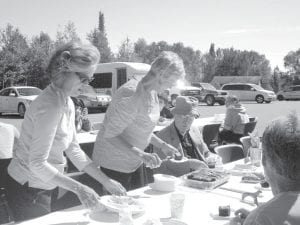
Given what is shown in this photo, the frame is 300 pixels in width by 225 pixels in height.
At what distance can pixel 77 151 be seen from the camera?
2.44 metres

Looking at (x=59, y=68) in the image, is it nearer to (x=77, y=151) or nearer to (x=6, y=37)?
(x=77, y=151)

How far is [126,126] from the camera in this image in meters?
2.87

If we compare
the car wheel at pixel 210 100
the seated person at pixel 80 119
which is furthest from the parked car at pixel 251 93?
the seated person at pixel 80 119

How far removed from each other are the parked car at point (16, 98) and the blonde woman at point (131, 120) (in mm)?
13101

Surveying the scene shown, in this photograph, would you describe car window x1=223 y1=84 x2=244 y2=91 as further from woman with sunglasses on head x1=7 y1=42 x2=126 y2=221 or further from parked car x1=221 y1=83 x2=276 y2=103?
→ woman with sunglasses on head x1=7 y1=42 x2=126 y2=221

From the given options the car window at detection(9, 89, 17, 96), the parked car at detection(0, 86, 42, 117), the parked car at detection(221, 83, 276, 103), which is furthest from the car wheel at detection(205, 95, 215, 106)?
the car window at detection(9, 89, 17, 96)

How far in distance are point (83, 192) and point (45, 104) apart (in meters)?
0.49

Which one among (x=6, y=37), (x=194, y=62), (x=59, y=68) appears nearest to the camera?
(x=59, y=68)

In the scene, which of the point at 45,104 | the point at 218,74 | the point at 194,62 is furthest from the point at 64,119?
the point at 194,62

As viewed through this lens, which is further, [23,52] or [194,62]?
[194,62]

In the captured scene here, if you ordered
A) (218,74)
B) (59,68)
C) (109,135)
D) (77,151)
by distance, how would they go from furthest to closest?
(218,74), (109,135), (77,151), (59,68)

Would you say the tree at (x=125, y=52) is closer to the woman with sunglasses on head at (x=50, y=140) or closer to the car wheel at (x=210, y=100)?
the car wheel at (x=210, y=100)

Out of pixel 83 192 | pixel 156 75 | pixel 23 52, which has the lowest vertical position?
pixel 83 192

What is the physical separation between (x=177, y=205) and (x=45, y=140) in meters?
0.80
